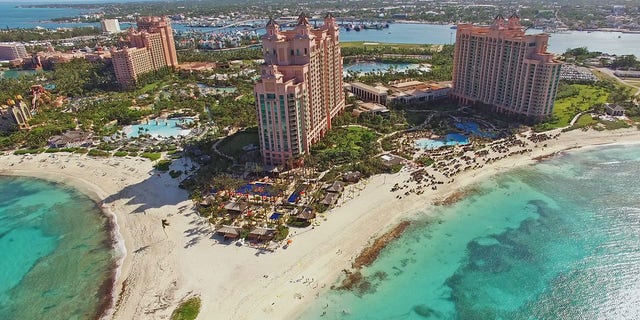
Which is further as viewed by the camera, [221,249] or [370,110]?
[370,110]

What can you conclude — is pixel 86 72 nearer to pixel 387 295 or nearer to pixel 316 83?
pixel 316 83

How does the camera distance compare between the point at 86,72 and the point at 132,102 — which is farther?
the point at 86,72

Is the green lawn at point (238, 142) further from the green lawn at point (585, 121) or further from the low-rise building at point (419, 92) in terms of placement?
the green lawn at point (585, 121)

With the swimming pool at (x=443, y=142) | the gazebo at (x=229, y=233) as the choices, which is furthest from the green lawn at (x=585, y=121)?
the gazebo at (x=229, y=233)

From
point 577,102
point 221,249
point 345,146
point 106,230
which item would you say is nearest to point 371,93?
point 345,146

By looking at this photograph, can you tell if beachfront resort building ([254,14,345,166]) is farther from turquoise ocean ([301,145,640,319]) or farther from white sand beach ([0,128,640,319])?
turquoise ocean ([301,145,640,319])

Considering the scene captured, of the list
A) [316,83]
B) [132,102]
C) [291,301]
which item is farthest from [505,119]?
[132,102]

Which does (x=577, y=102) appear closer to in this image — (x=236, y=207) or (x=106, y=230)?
(x=236, y=207)
